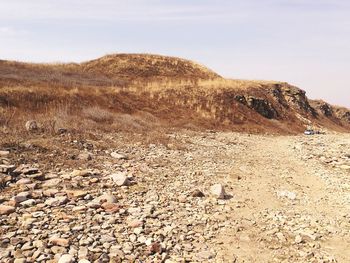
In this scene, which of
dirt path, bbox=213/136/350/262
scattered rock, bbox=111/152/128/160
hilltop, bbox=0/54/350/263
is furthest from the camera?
scattered rock, bbox=111/152/128/160

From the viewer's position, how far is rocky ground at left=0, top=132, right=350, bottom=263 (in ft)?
27.7

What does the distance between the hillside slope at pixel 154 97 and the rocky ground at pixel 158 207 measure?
7433mm

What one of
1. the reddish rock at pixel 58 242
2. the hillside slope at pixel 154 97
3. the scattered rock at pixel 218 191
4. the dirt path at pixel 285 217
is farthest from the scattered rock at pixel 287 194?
the hillside slope at pixel 154 97

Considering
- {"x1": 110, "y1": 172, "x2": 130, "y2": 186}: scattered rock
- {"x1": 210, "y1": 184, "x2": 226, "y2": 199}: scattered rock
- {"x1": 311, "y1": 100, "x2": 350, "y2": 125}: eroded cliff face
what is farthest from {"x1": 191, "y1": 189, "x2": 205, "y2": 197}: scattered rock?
{"x1": 311, "y1": 100, "x2": 350, "y2": 125}: eroded cliff face

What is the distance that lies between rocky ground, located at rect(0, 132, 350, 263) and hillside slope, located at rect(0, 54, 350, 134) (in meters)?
7.43

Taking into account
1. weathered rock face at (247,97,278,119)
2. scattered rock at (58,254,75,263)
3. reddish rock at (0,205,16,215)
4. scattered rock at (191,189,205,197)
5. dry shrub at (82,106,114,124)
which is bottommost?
scattered rock at (58,254,75,263)

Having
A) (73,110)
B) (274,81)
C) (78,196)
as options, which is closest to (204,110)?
(73,110)

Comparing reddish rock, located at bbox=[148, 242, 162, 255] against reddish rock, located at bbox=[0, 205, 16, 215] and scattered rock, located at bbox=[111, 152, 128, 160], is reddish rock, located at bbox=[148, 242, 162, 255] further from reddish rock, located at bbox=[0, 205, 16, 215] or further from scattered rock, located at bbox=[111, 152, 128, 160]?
Answer: scattered rock, located at bbox=[111, 152, 128, 160]

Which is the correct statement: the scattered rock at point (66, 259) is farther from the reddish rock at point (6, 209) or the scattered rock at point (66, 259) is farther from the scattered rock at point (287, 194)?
the scattered rock at point (287, 194)

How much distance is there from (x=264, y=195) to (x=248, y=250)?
15.2 ft

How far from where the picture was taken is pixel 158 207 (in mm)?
10898

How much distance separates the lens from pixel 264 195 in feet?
43.3

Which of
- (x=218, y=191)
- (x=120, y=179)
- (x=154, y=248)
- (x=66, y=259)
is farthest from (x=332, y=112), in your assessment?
(x=66, y=259)

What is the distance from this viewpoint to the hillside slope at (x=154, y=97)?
28.4 m
